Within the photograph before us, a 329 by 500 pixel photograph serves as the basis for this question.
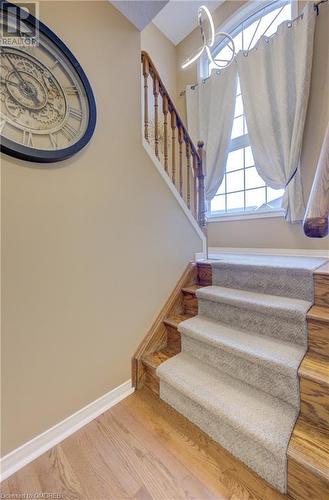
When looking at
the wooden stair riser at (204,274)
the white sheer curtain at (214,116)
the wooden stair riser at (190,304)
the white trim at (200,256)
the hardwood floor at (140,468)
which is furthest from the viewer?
the white sheer curtain at (214,116)

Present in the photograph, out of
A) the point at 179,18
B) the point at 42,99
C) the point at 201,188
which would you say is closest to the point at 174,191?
the point at 201,188

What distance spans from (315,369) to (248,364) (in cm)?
32

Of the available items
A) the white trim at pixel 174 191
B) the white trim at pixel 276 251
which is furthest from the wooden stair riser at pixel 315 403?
the white trim at pixel 276 251

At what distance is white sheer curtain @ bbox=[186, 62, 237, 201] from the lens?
9.77 ft

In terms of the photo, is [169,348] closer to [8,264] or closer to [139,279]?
[139,279]

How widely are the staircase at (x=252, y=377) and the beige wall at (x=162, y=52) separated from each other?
354 centimetres

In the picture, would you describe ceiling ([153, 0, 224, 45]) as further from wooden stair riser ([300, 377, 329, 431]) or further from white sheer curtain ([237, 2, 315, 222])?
wooden stair riser ([300, 377, 329, 431])

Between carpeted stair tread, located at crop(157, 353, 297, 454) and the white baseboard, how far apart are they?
1.07 ft

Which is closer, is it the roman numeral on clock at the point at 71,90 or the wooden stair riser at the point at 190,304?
the roman numeral on clock at the point at 71,90

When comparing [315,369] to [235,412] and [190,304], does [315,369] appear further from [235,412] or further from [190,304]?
[190,304]

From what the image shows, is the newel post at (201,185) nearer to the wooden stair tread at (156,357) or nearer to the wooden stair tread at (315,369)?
the wooden stair tread at (156,357)

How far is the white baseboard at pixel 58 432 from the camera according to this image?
1.05 meters

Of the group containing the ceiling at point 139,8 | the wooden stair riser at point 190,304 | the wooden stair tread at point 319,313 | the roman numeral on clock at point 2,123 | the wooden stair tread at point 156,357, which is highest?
the ceiling at point 139,8

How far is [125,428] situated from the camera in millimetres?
1255
